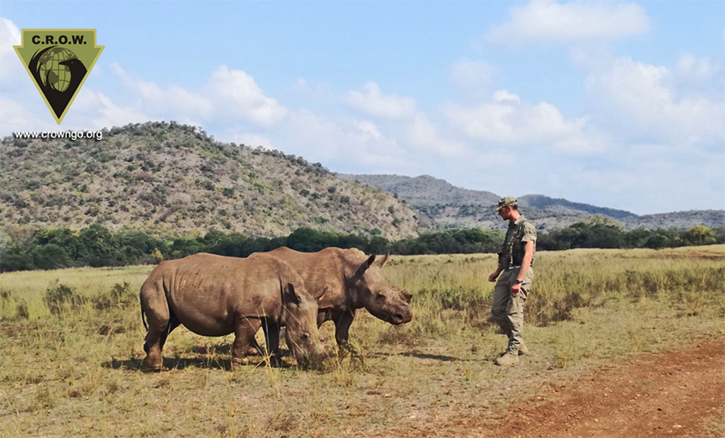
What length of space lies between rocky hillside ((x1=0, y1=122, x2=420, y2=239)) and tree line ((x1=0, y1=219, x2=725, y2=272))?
22558mm

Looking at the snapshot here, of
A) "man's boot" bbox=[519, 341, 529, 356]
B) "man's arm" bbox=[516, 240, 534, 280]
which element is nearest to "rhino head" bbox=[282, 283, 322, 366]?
"man's arm" bbox=[516, 240, 534, 280]

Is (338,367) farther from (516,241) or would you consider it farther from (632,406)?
(632,406)

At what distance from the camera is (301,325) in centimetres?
886

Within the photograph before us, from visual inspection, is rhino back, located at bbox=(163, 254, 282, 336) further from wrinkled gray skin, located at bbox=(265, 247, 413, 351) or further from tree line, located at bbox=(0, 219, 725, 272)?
tree line, located at bbox=(0, 219, 725, 272)

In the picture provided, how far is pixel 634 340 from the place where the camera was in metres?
10.7

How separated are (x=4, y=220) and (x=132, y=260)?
33.8 meters

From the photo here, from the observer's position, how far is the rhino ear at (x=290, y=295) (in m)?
8.92

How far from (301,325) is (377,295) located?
1466mm

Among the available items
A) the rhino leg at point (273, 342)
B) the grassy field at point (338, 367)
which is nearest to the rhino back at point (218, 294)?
the rhino leg at point (273, 342)

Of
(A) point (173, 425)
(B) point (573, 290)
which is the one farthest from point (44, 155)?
(A) point (173, 425)

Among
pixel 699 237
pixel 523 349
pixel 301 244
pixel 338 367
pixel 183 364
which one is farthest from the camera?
pixel 301 244

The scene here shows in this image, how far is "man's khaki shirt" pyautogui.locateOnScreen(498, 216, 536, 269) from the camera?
371 inches

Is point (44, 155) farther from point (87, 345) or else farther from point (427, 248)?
point (87, 345)

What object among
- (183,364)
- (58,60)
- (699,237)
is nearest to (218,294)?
(183,364)
